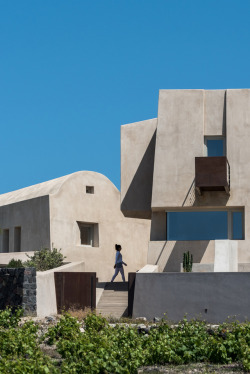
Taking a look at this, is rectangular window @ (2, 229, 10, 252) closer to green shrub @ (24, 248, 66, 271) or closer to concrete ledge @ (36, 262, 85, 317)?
green shrub @ (24, 248, 66, 271)

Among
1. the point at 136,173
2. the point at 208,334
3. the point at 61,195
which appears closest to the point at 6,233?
the point at 61,195

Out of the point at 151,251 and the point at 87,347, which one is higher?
the point at 151,251

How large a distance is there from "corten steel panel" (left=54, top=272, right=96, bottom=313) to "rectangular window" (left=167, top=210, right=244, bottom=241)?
5.40 metres

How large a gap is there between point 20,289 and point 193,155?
917 cm

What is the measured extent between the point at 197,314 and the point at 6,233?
813 inches

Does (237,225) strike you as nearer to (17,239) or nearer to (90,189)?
(90,189)

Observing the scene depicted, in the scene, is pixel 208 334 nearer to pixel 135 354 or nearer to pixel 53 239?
pixel 135 354

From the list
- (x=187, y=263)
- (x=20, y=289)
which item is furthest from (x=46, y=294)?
(x=187, y=263)

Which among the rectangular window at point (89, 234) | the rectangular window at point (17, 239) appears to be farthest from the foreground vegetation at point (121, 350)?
A: the rectangular window at point (17, 239)

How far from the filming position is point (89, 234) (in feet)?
131

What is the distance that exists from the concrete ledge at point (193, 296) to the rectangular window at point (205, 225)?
5.34 m

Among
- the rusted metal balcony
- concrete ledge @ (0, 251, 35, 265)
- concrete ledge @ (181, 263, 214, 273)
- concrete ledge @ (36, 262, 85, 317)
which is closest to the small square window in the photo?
concrete ledge @ (0, 251, 35, 265)

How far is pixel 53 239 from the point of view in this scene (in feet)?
120

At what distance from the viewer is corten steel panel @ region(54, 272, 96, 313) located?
1000 inches
